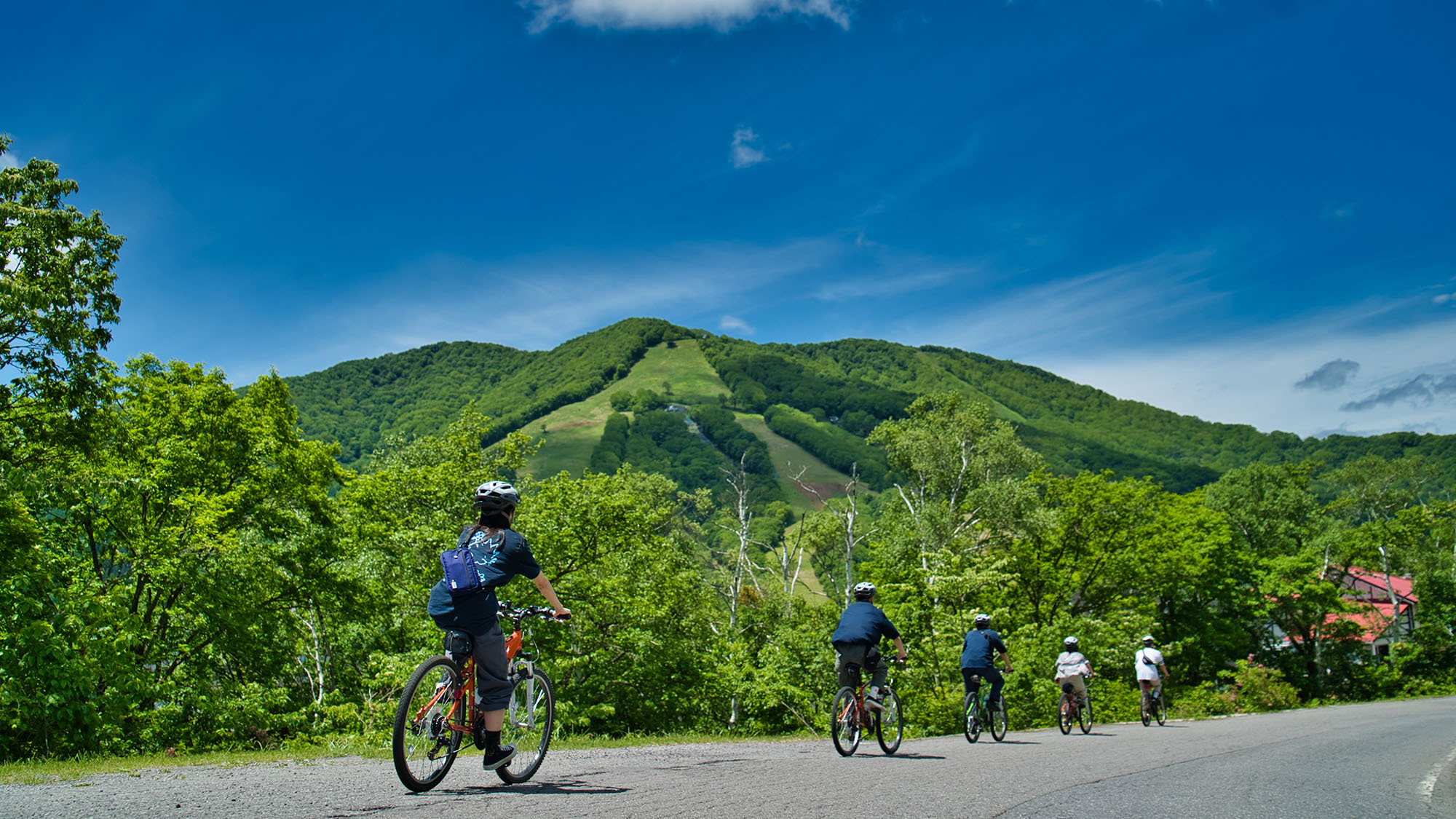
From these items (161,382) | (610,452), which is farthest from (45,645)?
(610,452)

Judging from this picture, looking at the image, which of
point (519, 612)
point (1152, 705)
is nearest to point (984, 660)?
point (1152, 705)

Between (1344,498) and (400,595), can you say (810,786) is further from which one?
(1344,498)

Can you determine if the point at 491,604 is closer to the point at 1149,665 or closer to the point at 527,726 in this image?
the point at 527,726

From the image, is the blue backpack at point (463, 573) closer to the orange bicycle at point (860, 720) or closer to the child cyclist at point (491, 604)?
the child cyclist at point (491, 604)

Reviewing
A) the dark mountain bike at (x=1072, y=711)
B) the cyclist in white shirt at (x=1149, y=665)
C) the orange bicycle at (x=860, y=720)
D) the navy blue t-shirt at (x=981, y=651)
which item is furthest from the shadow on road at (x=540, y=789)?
the cyclist in white shirt at (x=1149, y=665)

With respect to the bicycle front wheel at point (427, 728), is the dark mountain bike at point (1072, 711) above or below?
below

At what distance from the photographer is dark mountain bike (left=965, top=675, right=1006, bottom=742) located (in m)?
12.3

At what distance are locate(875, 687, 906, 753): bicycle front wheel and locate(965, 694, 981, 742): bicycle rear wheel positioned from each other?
10.5 ft

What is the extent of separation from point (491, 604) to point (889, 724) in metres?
5.84

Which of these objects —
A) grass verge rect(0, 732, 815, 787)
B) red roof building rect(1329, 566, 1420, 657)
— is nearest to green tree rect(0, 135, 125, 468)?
grass verge rect(0, 732, 815, 787)

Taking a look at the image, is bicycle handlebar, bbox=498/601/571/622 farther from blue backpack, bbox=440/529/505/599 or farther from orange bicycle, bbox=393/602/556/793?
blue backpack, bbox=440/529/505/599

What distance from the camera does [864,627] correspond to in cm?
936

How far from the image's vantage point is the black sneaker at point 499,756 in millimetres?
5492

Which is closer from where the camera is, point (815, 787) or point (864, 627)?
point (815, 787)
